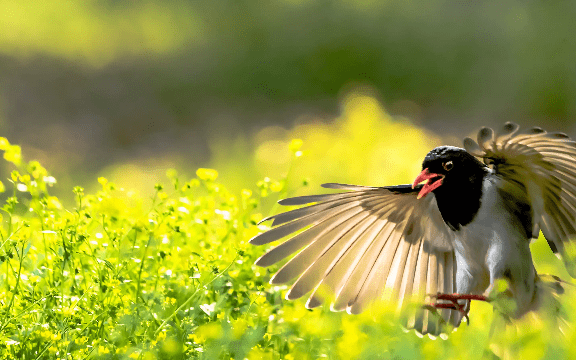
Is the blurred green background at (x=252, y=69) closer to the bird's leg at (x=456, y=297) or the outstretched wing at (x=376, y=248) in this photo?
the outstretched wing at (x=376, y=248)

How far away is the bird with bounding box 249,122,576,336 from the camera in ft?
4.66

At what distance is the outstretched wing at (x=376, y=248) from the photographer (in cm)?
162

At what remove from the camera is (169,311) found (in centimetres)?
133

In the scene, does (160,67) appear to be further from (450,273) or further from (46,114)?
(450,273)

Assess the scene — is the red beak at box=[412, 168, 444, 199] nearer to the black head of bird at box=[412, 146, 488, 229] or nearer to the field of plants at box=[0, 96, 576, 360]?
the black head of bird at box=[412, 146, 488, 229]

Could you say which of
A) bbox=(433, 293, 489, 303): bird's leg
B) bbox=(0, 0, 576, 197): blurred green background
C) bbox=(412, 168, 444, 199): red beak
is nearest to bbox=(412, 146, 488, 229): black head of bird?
bbox=(412, 168, 444, 199): red beak

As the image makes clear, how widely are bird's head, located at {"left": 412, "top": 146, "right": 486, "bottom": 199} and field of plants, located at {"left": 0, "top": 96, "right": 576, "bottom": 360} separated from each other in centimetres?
34

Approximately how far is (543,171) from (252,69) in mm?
5375

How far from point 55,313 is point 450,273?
3.45ft

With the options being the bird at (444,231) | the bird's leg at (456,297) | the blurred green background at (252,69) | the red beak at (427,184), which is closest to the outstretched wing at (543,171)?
the bird at (444,231)

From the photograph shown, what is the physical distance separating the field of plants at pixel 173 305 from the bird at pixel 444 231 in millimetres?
83

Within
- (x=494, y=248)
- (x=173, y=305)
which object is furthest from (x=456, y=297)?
(x=173, y=305)

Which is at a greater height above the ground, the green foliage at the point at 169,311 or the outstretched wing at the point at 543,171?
the outstretched wing at the point at 543,171

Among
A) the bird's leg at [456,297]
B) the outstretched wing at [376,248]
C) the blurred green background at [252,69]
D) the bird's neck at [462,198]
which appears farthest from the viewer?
the blurred green background at [252,69]
